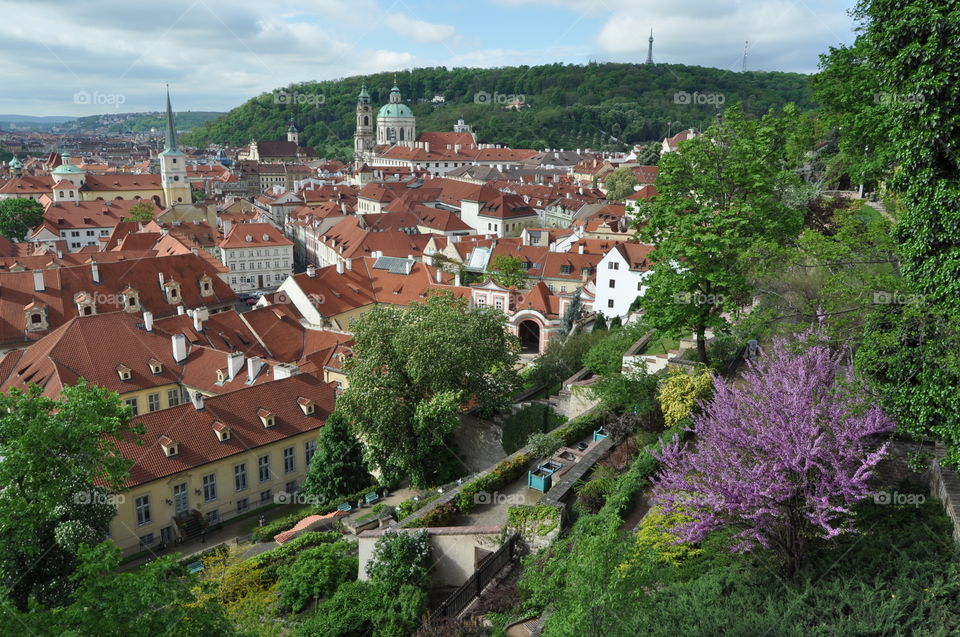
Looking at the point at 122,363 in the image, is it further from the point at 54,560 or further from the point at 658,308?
the point at 658,308

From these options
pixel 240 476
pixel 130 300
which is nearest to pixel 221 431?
pixel 240 476

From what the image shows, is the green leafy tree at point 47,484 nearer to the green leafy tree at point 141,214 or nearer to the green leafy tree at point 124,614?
the green leafy tree at point 124,614

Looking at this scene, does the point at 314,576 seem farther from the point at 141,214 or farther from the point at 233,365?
the point at 141,214

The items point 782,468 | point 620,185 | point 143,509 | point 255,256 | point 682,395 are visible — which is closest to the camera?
point 782,468

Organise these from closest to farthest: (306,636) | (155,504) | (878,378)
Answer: (878,378) → (306,636) → (155,504)

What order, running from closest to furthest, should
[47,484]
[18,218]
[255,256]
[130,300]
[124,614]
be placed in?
[124,614]
[47,484]
[130,300]
[255,256]
[18,218]

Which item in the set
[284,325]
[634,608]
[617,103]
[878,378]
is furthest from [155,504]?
[617,103]

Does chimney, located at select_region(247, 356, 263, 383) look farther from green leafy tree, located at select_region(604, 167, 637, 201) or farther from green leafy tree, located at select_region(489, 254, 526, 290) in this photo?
green leafy tree, located at select_region(604, 167, 637, 201)
